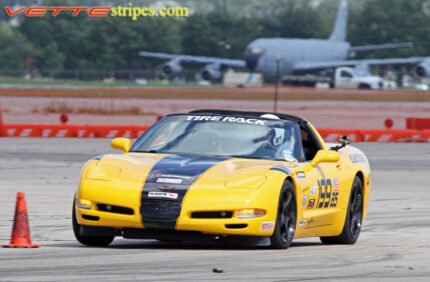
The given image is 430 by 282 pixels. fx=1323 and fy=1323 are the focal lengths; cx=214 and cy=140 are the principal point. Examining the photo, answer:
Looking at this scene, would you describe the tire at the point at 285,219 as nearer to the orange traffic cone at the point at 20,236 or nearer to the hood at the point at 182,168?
the hood at the point at 182,168

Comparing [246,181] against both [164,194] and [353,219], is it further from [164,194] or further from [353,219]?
[353,219]

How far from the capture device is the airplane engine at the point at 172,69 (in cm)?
9719

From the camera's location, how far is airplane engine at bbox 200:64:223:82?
98081 mm

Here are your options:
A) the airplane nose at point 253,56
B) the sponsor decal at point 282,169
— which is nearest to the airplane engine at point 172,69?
Answer: the airplane nose at point 253,56

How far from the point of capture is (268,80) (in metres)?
98.3

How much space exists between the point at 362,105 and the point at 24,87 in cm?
2918

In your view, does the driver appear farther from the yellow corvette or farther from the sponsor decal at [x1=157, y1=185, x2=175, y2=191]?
the sponsor decal at [x1=157, y1=185, x2=175, y2=191]

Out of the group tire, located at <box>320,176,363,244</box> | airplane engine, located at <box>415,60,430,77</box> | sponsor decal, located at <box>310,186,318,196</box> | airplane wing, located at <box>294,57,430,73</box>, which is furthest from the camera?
airplane wing, located at <box>294,57,430,73</box>

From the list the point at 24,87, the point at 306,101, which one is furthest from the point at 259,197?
the point at 24,87

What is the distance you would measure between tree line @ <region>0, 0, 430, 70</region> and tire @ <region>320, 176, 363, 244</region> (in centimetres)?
8506

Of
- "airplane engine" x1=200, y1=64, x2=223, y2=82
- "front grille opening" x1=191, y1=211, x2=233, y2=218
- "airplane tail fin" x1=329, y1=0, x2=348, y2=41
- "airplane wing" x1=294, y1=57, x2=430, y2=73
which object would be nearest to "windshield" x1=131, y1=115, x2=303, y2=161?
"front grille opening" x1=191, y1=211, x2=233, y2=218

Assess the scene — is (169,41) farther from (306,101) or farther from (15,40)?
(306,101)

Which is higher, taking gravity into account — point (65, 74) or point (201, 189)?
point (201, 189)

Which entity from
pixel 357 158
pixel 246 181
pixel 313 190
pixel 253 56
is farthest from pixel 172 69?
pixel 246 181
